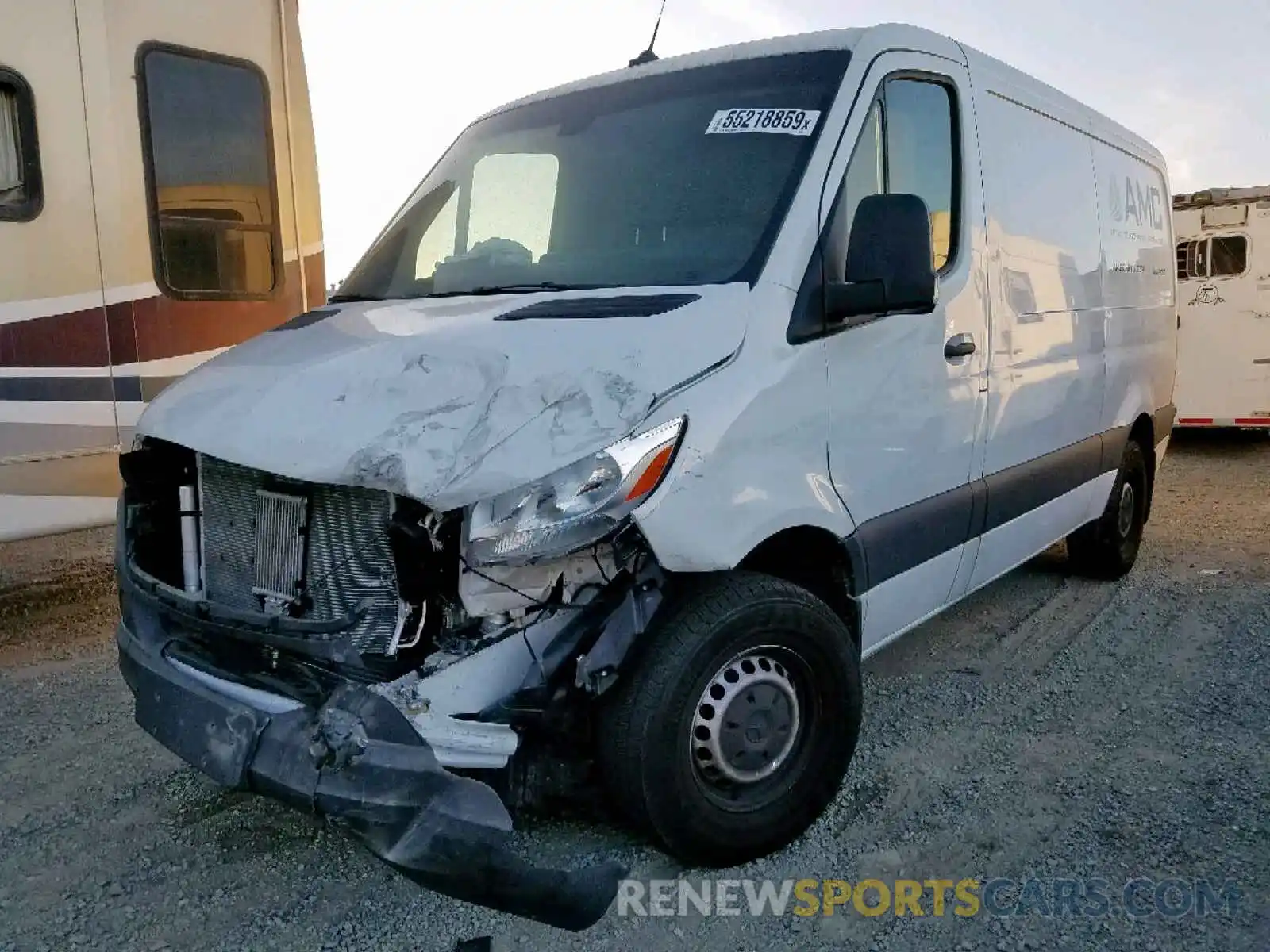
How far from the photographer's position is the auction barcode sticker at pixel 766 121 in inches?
131

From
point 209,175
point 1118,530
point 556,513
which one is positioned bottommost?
point 1118,530

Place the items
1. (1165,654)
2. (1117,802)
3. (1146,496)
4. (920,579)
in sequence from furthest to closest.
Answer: (1146,496)
(1165,654)
(920,579)
(1117,802)

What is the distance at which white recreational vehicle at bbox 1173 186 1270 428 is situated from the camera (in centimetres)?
1119

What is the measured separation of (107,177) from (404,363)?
3.13 metres

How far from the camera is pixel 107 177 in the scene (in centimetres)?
508

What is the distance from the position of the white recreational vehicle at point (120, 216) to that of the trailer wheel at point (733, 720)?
11.4 ft

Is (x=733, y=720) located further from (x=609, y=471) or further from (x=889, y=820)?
(x=609, y=471)

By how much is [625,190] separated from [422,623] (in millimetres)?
1656

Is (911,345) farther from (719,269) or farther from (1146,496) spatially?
(1146,496)

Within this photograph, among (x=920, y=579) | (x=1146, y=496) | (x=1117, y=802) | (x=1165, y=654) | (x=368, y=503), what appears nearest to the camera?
(x=368, y=503)

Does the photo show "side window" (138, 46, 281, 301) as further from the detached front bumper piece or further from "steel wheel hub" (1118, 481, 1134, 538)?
"steel wheel hub" (1118, 481, 1134, 538)

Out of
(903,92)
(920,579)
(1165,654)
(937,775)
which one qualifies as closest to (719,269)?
(903,92)

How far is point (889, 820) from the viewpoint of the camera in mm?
3371

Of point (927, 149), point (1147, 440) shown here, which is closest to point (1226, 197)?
point (1147, 440)
